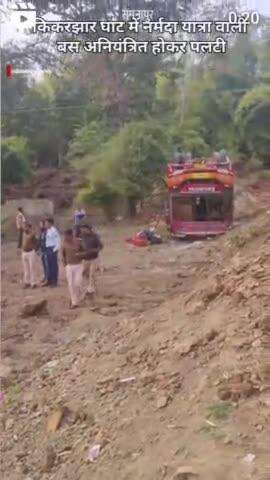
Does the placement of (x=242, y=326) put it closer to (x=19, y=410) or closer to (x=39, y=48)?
(x=19, y=410)

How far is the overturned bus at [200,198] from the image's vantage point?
A: 40.0 ft

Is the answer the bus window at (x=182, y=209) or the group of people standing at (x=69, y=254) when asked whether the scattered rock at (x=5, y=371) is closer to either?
the group of people standing at (x=69, y=254)

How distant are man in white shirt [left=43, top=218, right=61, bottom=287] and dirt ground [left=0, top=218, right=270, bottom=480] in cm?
145

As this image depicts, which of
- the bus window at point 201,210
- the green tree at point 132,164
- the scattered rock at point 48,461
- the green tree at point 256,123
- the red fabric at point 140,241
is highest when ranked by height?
the green tree at point 256,123

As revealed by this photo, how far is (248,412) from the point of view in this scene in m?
3.80

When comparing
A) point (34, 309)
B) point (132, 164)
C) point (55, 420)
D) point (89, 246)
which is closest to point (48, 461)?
point (55, 420)

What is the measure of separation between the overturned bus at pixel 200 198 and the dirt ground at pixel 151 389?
4752 mm

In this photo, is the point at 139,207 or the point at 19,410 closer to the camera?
the point at 19,410

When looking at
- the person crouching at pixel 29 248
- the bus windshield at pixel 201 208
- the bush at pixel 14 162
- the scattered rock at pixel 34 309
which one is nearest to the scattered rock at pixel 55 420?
the scattered rock at pixel 34 309

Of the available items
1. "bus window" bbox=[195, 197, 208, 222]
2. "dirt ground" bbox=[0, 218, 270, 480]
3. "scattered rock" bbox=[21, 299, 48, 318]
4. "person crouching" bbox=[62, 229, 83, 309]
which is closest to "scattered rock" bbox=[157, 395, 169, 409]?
"dirt ground" bbox=[0, 218, 270, 480]

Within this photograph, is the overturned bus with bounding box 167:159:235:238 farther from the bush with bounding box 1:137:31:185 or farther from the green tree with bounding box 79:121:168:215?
the bush with bounding box 1:137:31:185

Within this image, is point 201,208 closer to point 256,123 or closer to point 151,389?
point 256,123

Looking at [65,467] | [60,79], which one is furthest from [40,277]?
[60,79]

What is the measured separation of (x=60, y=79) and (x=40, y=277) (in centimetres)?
779
